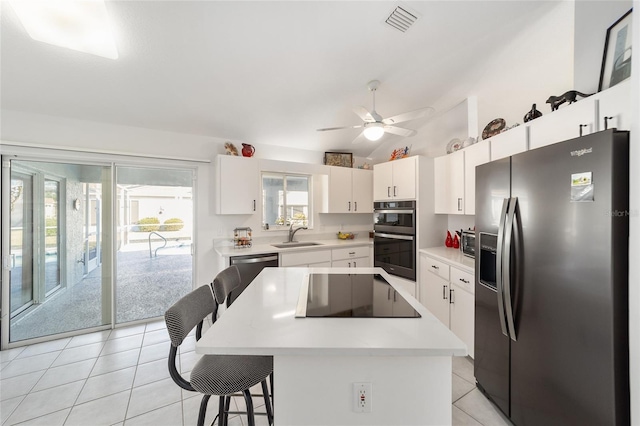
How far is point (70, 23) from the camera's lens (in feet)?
5.83

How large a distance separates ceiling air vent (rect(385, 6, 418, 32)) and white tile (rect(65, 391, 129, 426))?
358 centimetres

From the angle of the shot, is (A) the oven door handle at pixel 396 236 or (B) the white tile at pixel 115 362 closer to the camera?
(B) the white tile at pixel 115 362

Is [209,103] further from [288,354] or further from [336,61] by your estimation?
[288,354]

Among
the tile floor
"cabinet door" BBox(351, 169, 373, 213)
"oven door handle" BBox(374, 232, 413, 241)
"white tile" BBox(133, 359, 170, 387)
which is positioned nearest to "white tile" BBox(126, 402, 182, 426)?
the tile floor

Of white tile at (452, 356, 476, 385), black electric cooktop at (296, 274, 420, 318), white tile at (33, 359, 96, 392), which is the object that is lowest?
white tile at (452, 356, 476, 385)

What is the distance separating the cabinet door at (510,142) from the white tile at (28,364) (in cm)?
455

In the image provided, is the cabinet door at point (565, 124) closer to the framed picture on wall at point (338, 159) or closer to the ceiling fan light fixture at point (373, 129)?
the ceiling fan light fixture at point (373, 129)

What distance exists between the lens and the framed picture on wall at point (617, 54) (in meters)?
1.53

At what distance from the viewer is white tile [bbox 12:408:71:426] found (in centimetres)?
169

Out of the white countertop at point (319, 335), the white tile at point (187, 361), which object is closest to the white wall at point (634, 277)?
the white countertop at point (319, 335)

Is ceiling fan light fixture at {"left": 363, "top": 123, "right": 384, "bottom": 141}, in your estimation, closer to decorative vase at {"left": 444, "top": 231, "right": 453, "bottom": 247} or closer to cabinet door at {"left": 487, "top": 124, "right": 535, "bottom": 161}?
cabinet door at {"left": 487, "top": 124, "right": 535, "bottom": 161}

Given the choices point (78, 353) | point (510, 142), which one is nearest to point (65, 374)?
point (78, 353)

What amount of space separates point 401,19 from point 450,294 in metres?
2.57

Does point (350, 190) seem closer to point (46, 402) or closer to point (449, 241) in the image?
point (449, 241)
